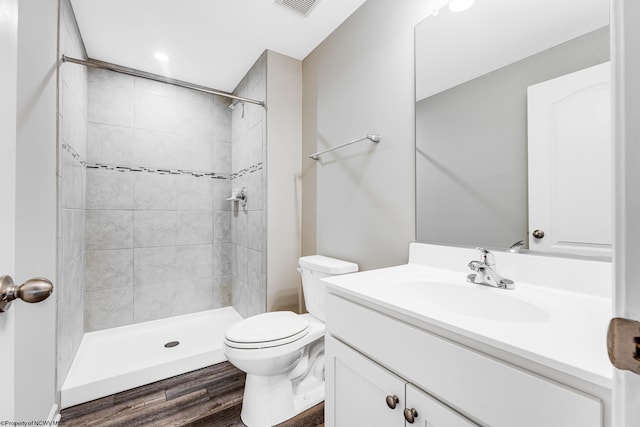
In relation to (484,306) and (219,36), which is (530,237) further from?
(219,36)

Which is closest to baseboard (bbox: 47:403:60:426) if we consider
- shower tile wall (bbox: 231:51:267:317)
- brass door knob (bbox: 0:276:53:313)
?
shower tile wall (bbox: 231:51:267:317)

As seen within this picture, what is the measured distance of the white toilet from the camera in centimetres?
131

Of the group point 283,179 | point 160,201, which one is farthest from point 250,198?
point 160,201

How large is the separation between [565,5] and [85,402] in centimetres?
284

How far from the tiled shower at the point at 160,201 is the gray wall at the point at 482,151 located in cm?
126

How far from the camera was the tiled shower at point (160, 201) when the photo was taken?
2129 mm

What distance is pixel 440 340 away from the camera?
0.66 m

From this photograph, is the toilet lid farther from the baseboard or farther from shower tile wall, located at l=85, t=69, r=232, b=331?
shower tile wall, located at l=85, t=69, r=232, b=331

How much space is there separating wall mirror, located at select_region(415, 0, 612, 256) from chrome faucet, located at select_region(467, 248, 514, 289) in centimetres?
8

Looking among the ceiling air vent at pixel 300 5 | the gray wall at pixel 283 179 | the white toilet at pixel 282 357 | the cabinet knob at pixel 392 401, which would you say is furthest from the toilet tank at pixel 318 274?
the ceiling air vent at pixel 300 5

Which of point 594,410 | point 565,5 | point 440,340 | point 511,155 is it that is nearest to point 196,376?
point 440,340

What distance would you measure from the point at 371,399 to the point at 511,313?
0.52 metres

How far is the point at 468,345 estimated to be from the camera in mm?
617

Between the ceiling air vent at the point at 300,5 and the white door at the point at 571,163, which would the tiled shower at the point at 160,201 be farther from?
the white door at the point at 571,163
